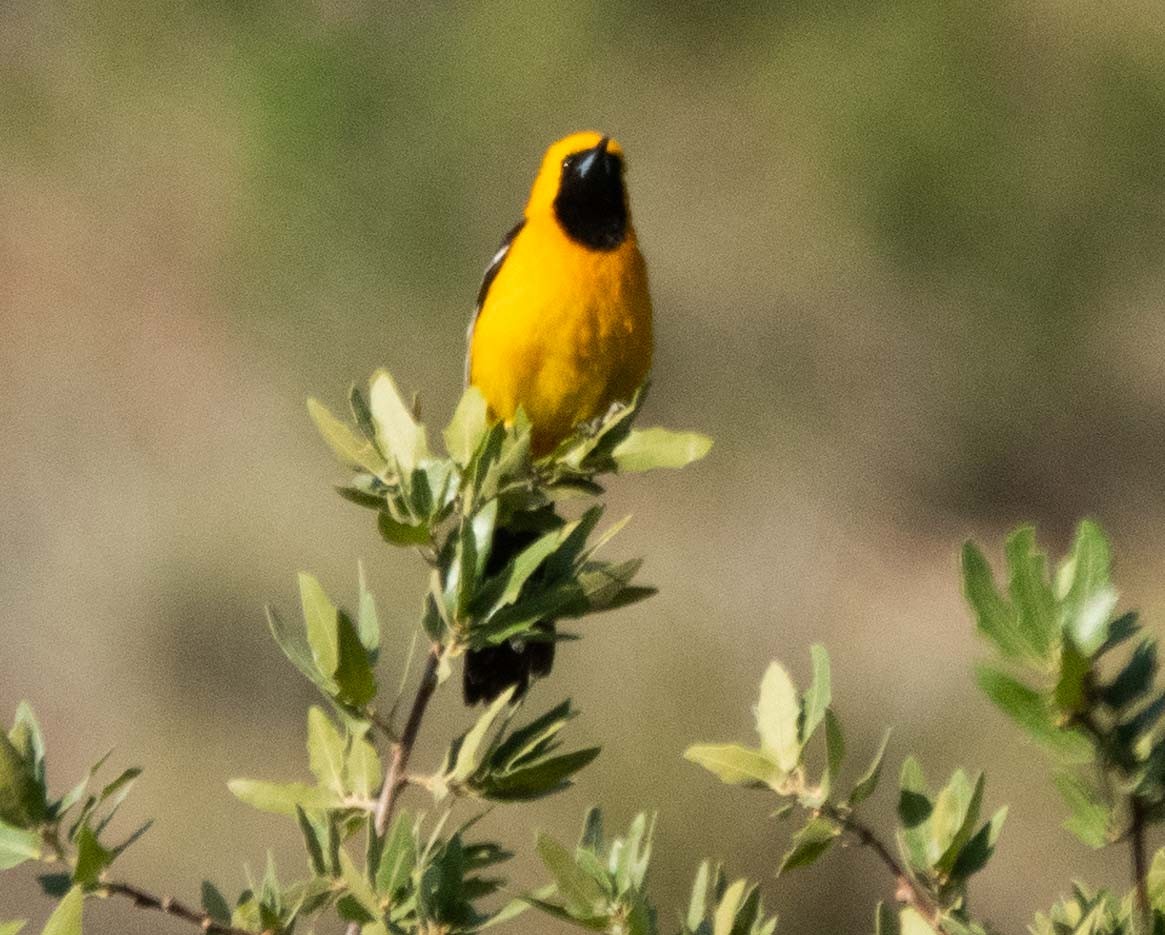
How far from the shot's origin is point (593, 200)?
3.22 meters

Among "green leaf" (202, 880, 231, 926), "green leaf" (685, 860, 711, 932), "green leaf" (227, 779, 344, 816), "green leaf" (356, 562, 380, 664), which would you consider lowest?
"green leaf" (202, 880, 231, 926)

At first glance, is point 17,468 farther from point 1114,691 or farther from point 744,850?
point 1114,691

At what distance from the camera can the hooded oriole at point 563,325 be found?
290cm

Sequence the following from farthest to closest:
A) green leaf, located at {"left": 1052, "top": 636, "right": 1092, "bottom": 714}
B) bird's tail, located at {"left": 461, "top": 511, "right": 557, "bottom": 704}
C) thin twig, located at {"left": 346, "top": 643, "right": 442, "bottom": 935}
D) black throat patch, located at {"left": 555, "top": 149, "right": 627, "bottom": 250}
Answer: black throat patch, located at {"left": 555, "top": 149, "right": 627, "bottom": 250} < bird's tail, located at {"left": 461, "top": 511, "right": 557, "bottom": 704} < thin twig, located at {"left": 346, "top": 643, "right": 442, "bottom": 935} < green leaf, located at {"left": 1052, "top": 636, "right": 1092, "bottom": 714}

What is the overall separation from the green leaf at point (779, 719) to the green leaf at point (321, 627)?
29cm

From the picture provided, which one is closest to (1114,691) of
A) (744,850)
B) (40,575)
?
(744,850)

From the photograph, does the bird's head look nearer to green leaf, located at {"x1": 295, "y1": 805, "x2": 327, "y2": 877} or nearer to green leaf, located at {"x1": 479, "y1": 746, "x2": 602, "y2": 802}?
green leaf, located at {"x1": 479, "y1": 746, "x2": 602, "y2": 802}

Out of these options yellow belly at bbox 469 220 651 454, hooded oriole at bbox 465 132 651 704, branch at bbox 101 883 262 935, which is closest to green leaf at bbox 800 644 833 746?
branch at bbox 101 883 262 935

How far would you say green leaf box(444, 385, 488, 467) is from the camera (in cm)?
139

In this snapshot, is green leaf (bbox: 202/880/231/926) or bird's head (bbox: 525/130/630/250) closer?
green leaf (bbox: 202/880/231/926)

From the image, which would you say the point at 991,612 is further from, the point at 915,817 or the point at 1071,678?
the point at 915,817

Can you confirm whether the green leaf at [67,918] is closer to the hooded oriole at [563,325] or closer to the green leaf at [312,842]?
the green leaf at [312,842]

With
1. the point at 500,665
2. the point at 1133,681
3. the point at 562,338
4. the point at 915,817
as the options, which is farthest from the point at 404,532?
the point at 562,338

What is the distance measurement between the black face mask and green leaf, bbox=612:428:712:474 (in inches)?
58.6
